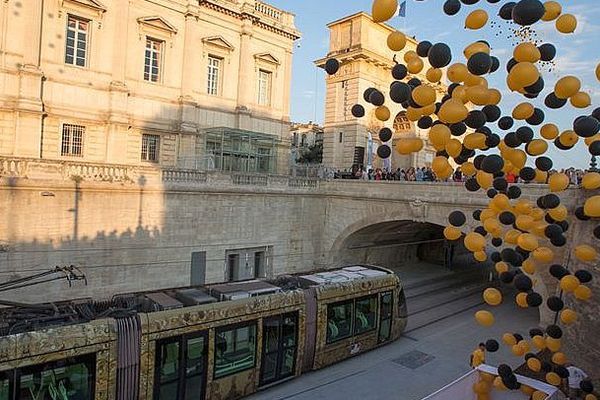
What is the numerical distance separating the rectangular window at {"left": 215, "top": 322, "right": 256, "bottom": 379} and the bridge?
726 centimetres

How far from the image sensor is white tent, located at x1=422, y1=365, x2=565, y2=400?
8.62m

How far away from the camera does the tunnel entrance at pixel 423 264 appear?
2153 centimetres

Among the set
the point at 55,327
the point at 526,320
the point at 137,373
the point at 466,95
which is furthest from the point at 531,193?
the point at 55,327

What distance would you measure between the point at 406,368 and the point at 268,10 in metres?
23.2

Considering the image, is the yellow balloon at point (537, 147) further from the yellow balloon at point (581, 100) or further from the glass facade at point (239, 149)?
the glass facade at point (239, 149)

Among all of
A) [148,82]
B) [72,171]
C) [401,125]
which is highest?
[401,125]

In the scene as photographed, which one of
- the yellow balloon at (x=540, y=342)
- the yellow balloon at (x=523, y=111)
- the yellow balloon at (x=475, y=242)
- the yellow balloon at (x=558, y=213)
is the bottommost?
the yellow balloon at (x=540, y=342)

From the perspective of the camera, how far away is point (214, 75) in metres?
27.1

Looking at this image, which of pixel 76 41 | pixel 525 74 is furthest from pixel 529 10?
pixel 76 41

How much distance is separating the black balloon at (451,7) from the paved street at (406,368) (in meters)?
9.29

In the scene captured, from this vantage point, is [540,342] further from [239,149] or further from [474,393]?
[239,149]

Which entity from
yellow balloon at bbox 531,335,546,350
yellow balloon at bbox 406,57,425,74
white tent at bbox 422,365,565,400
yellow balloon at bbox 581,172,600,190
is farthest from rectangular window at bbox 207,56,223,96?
yellow balloon at bbox 581,172,600,190

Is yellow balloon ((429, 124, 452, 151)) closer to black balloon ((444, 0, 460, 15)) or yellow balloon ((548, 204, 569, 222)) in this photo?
black balloon ((444, 0, 460, 15))

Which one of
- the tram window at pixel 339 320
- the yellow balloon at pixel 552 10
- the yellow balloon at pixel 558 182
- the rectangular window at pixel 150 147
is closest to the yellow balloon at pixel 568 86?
the yellow balloon at pixel 552 10
